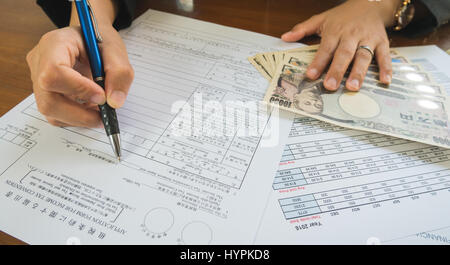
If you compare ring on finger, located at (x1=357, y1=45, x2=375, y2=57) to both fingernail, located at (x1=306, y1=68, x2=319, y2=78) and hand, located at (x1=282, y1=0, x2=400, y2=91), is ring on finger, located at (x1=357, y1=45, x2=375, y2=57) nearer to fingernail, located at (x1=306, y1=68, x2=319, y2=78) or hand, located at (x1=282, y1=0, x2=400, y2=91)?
hand, located at (x1=282, y1=0, x2=400, y2=91)

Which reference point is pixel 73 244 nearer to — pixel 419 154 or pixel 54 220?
pixel 54 220

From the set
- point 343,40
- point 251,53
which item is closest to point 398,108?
point 343,40

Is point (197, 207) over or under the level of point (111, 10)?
under

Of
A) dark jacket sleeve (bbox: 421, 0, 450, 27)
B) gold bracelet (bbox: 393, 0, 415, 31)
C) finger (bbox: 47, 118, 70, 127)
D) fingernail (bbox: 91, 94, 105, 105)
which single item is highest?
dark jacket sleeve (bbox: 421, 0, 450, 27)

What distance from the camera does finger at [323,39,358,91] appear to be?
0.49 meters

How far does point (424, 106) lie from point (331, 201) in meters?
Result: 0.27

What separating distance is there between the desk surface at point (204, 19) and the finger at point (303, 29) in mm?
19

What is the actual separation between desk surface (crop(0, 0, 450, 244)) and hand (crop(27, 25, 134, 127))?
14 cm

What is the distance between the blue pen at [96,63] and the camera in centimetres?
38

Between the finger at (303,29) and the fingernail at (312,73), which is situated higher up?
the finger at (303,29)

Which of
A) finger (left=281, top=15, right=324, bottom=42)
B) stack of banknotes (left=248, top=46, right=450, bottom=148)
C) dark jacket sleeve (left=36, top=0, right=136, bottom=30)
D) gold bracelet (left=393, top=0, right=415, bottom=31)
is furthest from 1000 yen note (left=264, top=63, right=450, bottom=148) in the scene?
dark jacket sleeve (left=36, top=0, right=136, bottom=30)

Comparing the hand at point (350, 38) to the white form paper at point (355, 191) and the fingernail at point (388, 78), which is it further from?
the white form paper at point (355, 191)

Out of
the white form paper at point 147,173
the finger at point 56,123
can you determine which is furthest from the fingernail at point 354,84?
the finger at point 56,123

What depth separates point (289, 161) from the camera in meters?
0.39
